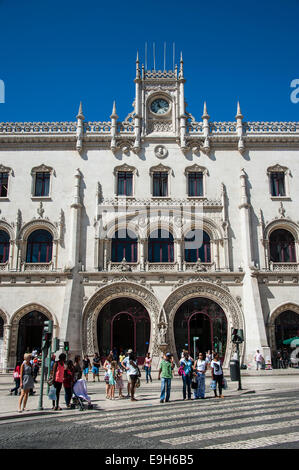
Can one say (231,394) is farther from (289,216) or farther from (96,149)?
(96,149)

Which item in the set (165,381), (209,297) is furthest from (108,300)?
(165,381)

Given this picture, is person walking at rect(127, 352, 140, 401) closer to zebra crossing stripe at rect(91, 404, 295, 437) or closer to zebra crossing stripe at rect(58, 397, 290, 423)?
zebra crossing stripe at rect(58, 397, 290, 423)

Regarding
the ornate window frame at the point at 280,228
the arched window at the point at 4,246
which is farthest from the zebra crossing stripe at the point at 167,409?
the arched window at the point at 4,246

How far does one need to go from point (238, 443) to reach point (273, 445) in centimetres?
69

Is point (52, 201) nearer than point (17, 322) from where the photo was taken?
No

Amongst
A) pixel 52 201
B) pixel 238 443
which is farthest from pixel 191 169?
pixel 238 443

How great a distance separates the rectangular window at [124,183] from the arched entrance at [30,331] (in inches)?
427

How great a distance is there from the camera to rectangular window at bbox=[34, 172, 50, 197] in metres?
34.1

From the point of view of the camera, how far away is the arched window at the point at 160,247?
32781mm

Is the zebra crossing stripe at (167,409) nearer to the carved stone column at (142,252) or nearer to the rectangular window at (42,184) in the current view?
the carved stone column at (142,252)

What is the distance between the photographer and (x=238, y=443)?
29.3 ft

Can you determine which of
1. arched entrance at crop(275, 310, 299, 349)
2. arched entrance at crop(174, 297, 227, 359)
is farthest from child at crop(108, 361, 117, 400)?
arched entrance at crop(275, 310, 299, 349)

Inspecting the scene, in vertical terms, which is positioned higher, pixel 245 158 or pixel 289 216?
pixel 245 158
